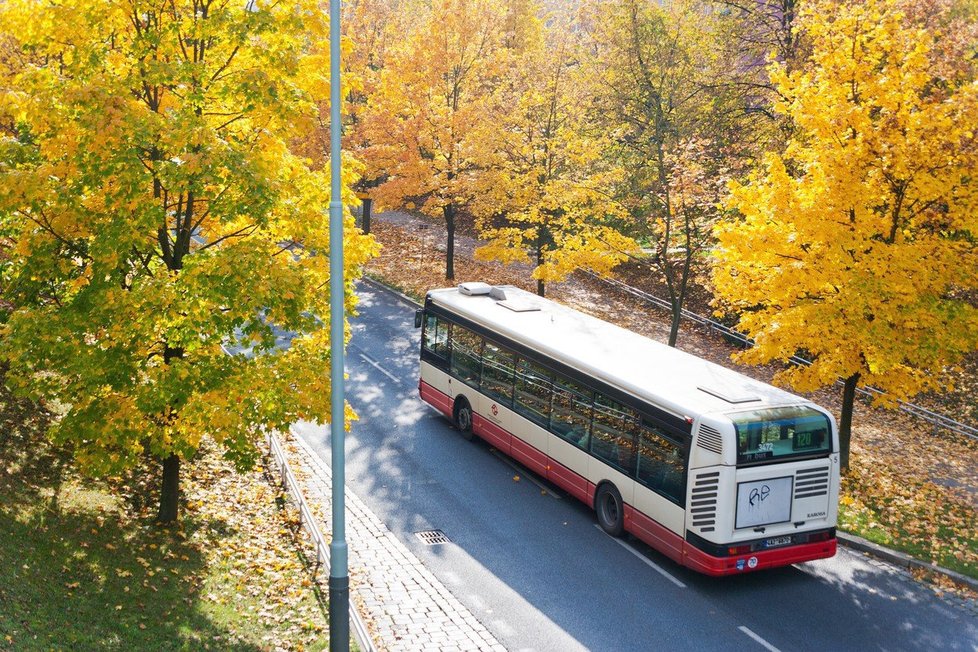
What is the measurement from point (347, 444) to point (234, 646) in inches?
351

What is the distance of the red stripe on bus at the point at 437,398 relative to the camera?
825 inches

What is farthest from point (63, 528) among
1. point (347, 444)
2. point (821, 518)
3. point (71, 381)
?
point (821, 518)

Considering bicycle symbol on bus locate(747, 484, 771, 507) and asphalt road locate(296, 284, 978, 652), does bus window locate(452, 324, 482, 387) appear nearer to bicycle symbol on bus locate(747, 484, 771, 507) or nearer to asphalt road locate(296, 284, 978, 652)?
asphalt road locate(296, 284, 978, 652)

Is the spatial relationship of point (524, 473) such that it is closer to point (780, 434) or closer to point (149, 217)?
point (780, 434)

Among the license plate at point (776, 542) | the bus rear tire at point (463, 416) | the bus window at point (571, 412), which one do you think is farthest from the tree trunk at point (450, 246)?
the license plate at point (776, 542)

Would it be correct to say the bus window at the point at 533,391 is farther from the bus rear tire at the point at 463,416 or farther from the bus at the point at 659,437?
the bus rear tire at the point at 463,416

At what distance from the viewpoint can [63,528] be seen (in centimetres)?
1228

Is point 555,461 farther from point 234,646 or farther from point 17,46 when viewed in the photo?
point 17,46

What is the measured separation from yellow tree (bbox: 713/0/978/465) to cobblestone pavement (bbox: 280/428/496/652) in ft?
26.2

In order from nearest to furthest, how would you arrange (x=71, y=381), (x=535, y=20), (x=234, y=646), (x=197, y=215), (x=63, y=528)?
1. (x=234, y=646)
2. (x=71, y=381)
3. (x=63, y=528)
4. (x=197, y=215)
5. (x=535, y=20)

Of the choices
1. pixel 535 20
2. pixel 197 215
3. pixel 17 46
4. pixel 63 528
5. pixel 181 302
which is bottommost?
pixel 63 528

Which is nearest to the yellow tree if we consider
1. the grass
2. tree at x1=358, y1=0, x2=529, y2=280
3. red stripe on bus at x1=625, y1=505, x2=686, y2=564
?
red stripe on bus at x1=625, y1=505, x2=686, y2=564

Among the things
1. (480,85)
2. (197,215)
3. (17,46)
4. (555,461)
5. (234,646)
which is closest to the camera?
(234,646)

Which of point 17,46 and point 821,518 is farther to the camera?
point 17,46
